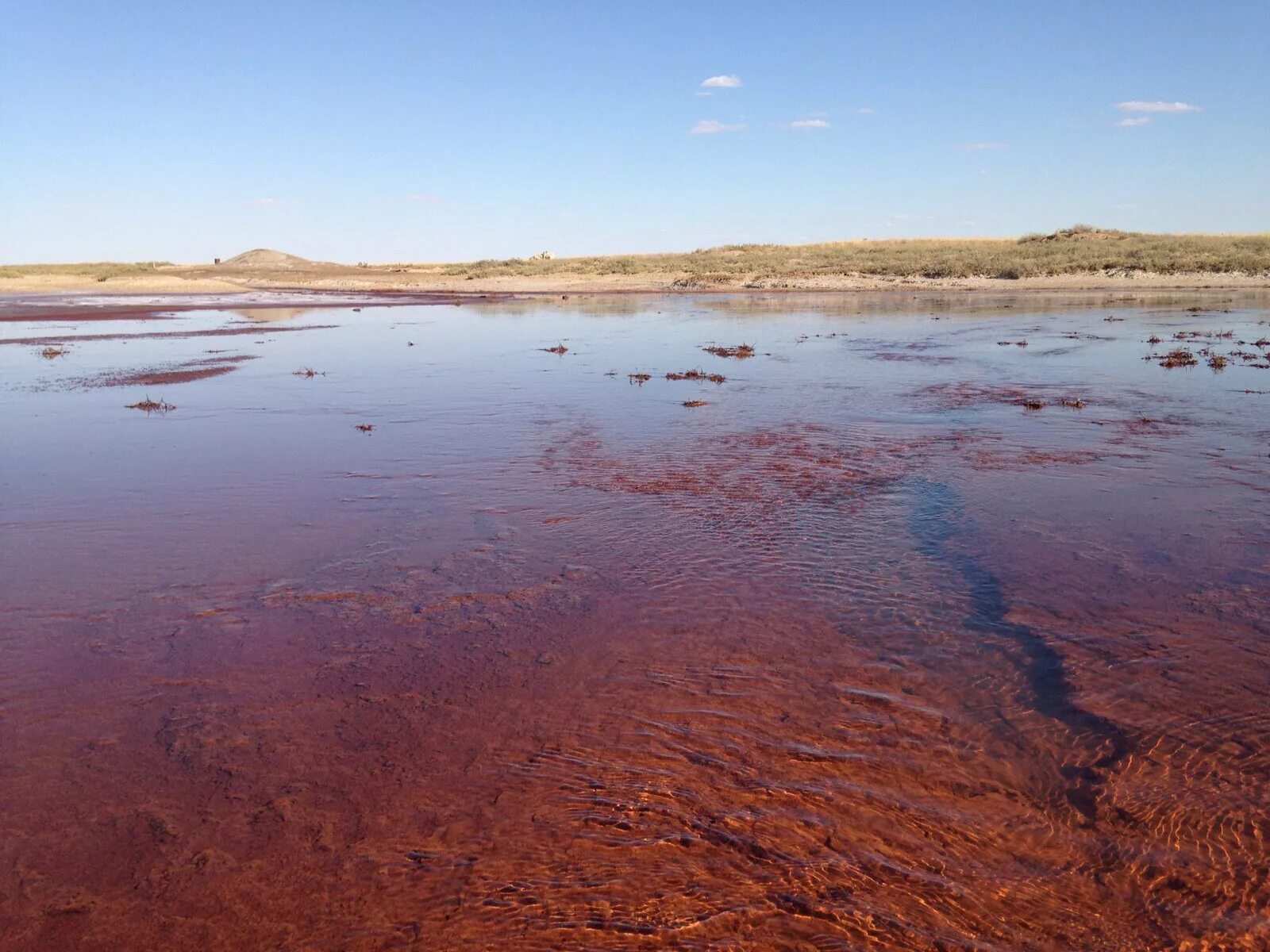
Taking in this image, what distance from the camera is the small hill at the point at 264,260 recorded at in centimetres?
9249

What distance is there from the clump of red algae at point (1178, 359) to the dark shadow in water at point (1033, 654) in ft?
36.2

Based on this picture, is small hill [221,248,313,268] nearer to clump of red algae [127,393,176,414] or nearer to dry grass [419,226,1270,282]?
dry grass [419,226,1270,282]

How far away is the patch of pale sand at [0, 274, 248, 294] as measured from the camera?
59031 mm

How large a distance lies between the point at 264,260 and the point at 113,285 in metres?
38.7

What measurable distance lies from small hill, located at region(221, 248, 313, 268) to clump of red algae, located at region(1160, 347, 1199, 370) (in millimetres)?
90288

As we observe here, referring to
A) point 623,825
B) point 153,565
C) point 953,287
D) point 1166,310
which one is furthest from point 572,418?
point 953,287

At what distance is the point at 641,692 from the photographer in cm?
439

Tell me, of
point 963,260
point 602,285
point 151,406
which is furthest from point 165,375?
point 963,260

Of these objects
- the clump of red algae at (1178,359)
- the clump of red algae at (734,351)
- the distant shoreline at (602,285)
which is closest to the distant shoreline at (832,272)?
the distant shoreline at (602,285)

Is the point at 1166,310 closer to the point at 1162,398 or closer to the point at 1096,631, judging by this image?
the point at 1162,398

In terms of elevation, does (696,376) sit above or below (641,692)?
above

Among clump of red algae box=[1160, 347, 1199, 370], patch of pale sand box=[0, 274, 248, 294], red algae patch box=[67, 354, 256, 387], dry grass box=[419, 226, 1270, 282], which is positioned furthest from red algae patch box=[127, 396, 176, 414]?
patch of pale sand box=[0, 274, 248, 294]

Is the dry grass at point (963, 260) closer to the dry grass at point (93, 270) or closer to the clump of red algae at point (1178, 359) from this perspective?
the dry grass at point (93, 270)

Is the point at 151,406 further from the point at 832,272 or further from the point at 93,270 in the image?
the point at 93,270
